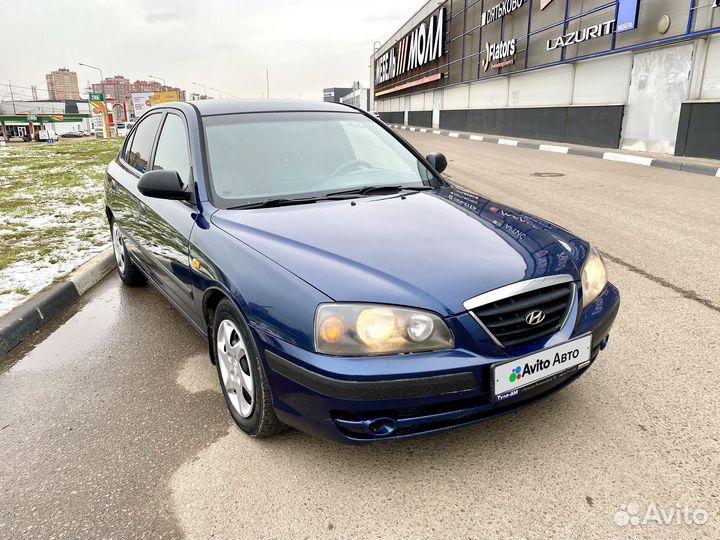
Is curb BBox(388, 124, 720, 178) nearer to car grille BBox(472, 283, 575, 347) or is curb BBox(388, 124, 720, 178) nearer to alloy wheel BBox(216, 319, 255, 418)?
car grille BBox(472, 283, 575, 347)

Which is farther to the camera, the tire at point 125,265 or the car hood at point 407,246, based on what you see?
the tire at point 125,265

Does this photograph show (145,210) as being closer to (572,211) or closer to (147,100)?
(572,211)

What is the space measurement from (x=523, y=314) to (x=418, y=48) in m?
41.1

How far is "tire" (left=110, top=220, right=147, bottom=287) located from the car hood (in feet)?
7.40

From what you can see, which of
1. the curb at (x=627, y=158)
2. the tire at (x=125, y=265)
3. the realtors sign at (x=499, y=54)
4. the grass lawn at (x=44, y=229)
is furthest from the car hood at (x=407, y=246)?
the realtors sign at (x=499, y=54)

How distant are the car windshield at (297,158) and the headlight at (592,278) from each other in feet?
3.75

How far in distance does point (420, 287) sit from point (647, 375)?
1634 millimetres

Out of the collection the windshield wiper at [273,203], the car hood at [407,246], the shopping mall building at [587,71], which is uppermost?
the shopping mall building at [587,71]

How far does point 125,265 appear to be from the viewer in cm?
464

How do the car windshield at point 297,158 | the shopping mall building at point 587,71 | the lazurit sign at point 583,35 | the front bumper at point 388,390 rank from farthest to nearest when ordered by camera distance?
1. the lazurit sign at point 583,35
2. the shopping mall building at point 587,71
3. the car windshield at point 297,158
4. the front bumper at point 388,390

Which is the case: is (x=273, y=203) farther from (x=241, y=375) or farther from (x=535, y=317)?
(x=535, y=317)

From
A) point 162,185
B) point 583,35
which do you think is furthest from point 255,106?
point 583,35

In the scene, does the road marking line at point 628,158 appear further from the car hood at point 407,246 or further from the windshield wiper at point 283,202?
the windshield wiper at point 283,202

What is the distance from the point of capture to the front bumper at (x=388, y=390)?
1.87 meters
